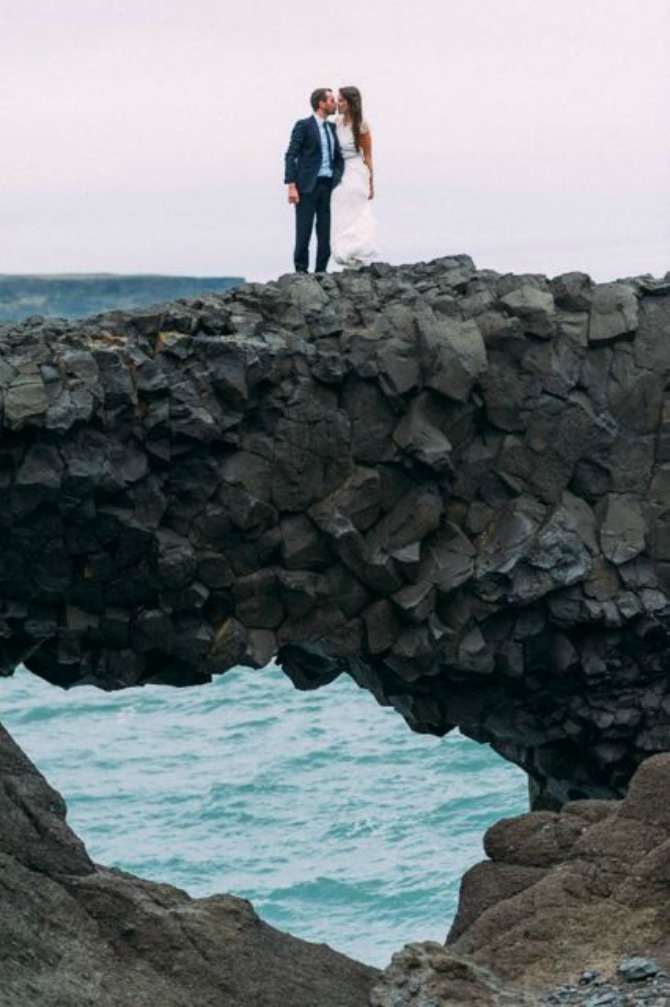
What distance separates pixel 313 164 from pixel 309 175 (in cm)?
17

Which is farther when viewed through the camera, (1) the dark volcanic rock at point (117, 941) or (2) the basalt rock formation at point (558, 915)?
(1) the dark volcanic rock at point (117, 941)

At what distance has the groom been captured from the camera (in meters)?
27.8

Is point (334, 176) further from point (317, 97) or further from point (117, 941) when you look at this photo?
point (117, 941)

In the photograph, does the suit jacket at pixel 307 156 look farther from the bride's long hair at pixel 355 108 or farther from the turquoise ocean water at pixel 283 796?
the turquoise ocean water at pixel 283 796

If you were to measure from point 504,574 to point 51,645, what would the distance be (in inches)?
254

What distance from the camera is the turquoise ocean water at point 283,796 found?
5928 cm

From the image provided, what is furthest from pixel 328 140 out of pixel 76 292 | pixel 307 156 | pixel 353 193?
pixel 76 292

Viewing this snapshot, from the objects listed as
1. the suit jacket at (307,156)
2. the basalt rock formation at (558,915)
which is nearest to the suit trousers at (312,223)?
the suit jacket at (307,156)

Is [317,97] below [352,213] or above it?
above

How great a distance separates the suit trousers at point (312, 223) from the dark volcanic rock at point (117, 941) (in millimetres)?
9674

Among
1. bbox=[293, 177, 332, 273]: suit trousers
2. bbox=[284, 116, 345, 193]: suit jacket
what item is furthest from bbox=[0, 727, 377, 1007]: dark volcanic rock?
→ bbox=[284, 116, 345, 193]: suit jacket

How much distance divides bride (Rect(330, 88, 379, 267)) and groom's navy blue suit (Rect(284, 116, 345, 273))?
0.11 metres

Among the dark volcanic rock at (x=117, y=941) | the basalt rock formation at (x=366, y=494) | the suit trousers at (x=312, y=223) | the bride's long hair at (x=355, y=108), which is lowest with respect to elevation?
the dark volcanic rock at (x=117, y=941)

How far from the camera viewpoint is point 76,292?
7531 centimetres
